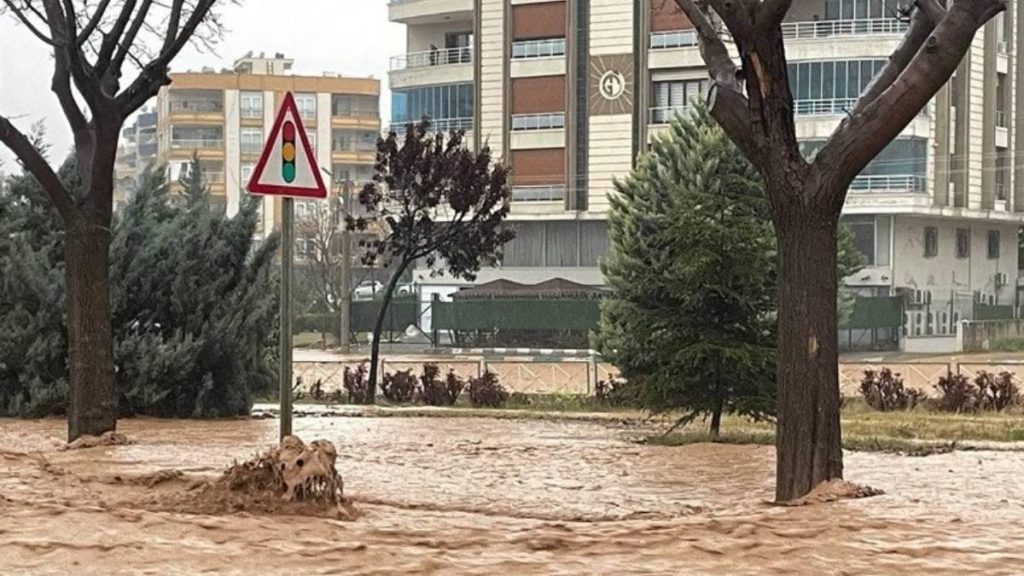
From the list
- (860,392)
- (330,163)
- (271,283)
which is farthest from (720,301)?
(330,163)

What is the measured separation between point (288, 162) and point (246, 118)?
91.2m

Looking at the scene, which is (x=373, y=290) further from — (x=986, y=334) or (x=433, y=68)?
(x=986, y=334)

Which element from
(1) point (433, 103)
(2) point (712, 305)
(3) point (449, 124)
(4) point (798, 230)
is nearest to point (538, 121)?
(3) point (449, 124)

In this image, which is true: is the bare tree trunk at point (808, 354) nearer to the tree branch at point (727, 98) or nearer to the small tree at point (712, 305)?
the tree branch at point (727, 98)

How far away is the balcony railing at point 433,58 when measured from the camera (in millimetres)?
62000

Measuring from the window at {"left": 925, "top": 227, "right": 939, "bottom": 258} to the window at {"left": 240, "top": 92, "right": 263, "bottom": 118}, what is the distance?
54341 millimetres

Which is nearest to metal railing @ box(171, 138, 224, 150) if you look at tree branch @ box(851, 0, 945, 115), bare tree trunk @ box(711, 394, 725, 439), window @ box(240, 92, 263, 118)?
window @ box(240, 92, 263, 118)

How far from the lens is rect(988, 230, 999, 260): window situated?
61.8 meters

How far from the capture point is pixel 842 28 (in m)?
52.9

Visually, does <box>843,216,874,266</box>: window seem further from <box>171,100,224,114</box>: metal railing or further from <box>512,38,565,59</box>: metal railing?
<box>171,100,224,114</box>: metal railing

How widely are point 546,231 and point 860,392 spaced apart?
3503 centimetres

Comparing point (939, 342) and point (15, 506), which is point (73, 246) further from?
point (939, 342)

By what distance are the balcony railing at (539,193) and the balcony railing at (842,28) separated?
1159 centimetres

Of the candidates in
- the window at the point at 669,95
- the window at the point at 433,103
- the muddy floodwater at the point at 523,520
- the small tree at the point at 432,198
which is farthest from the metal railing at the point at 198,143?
the muddy floodwater at the point at 523,520
